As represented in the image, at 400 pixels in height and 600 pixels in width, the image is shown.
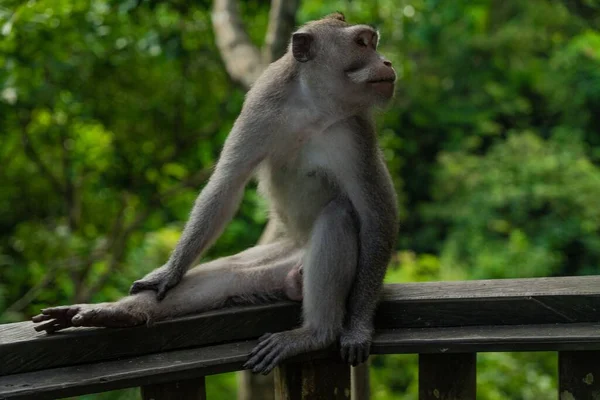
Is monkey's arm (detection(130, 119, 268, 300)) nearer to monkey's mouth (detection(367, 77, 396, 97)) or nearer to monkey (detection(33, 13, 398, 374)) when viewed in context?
monkey (detection(33, 13, 398, 374))

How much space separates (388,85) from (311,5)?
3616 mm

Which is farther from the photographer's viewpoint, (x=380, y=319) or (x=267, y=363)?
(x=380, y=319)

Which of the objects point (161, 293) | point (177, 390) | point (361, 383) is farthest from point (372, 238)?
point (177, 390)

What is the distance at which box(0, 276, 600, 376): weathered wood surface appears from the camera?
6.07 ft

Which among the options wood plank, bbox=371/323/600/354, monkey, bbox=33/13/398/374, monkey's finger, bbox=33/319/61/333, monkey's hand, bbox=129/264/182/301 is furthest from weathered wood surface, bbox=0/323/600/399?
monkey's hand, bbox=129/264/182/301

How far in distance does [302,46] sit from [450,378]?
48.0 inches

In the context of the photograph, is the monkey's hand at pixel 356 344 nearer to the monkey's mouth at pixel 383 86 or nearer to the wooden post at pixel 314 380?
the wooden post at pixel 314 380

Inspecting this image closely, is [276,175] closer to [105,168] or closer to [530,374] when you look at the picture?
[105,168]

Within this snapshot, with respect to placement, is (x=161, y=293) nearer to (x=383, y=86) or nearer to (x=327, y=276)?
(x=327, y=276)

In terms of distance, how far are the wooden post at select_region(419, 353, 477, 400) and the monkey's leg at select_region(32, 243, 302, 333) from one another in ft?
1.90

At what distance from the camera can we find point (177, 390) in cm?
190

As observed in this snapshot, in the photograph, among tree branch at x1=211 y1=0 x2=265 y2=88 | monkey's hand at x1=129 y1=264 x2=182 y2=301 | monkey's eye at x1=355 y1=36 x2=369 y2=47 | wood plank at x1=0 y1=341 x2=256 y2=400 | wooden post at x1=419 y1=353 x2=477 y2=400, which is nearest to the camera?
wood plank at x1=0 y1=341 x2=256 y2=400

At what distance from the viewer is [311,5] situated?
20.1 feet

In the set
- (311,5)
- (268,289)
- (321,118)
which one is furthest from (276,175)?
(311,5)
